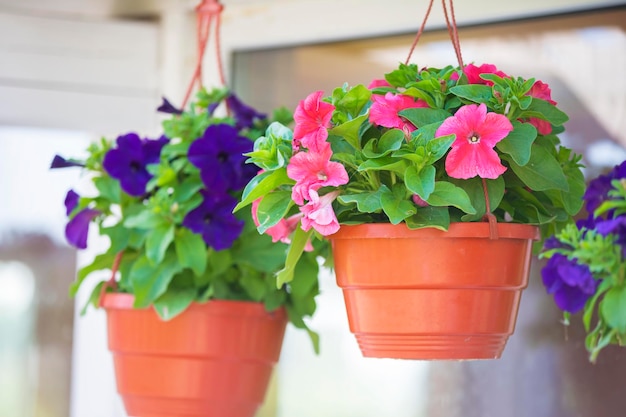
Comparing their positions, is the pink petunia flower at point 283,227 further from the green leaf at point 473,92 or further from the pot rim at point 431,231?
the green leaf at point 473,92

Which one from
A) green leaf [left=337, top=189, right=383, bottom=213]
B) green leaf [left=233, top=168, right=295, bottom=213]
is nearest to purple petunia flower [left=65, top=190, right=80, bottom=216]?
green leaf [left=233, top=168, right=295, bottom=213]

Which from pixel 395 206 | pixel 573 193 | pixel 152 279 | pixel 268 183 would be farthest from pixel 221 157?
pixel 573 193

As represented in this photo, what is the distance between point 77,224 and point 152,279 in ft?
0.56

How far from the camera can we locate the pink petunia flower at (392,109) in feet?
3.58

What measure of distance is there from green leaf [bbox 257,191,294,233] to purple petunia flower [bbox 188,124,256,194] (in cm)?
27

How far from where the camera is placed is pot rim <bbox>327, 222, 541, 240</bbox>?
3.53ft

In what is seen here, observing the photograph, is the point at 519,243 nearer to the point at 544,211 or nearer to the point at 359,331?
the point at 544,211

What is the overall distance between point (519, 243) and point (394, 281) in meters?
0.16

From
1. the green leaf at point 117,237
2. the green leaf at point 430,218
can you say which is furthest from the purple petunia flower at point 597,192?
the green leaf at point 117,237

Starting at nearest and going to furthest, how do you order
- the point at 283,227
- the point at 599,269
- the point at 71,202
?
the point at 599,269
the point at 283,227
the point at 71,202

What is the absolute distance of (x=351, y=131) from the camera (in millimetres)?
1101

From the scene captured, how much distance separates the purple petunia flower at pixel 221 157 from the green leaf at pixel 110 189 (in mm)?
174

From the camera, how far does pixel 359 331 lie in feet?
3.81

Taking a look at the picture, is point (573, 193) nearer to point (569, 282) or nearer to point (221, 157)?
point (569, 282)
